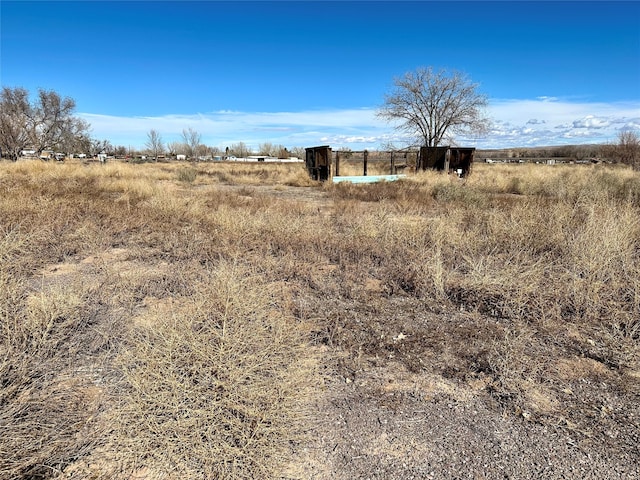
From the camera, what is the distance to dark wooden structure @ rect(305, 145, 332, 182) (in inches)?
747

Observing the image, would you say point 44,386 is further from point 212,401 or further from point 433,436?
point 433,436

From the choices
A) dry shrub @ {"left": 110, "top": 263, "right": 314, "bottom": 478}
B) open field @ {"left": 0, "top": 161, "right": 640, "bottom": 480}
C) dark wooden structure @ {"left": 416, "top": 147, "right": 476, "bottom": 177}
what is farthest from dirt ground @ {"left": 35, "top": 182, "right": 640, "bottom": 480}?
dark wooden structure @ {"left": 416, "top": 147, "right": 476, "bottom": 177}

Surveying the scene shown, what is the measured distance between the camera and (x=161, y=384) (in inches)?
88.0

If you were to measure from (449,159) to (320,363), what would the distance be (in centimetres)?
2095

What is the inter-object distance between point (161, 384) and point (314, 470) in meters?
1.04

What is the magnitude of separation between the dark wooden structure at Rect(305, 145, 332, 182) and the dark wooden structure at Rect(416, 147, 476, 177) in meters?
6.25

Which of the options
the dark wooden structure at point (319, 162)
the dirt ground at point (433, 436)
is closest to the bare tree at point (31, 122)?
the dark wooden structure at point (319, 162)

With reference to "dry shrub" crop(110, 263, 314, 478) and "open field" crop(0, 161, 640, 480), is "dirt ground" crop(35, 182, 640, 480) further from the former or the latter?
"dry shrub" crop(110, 263, 314, 478)

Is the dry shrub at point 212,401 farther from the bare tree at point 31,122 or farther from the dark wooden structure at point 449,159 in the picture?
the bare tree at point 31,122

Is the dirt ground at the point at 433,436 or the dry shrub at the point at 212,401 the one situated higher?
the dry shrub at the point at 212,401

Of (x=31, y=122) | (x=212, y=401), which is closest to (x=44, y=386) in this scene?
(x=212, y=401)

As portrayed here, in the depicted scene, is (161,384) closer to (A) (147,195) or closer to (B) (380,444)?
(B) (380,444)

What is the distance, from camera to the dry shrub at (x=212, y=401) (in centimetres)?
189

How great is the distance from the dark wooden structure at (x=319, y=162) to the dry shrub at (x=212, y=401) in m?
16.6
